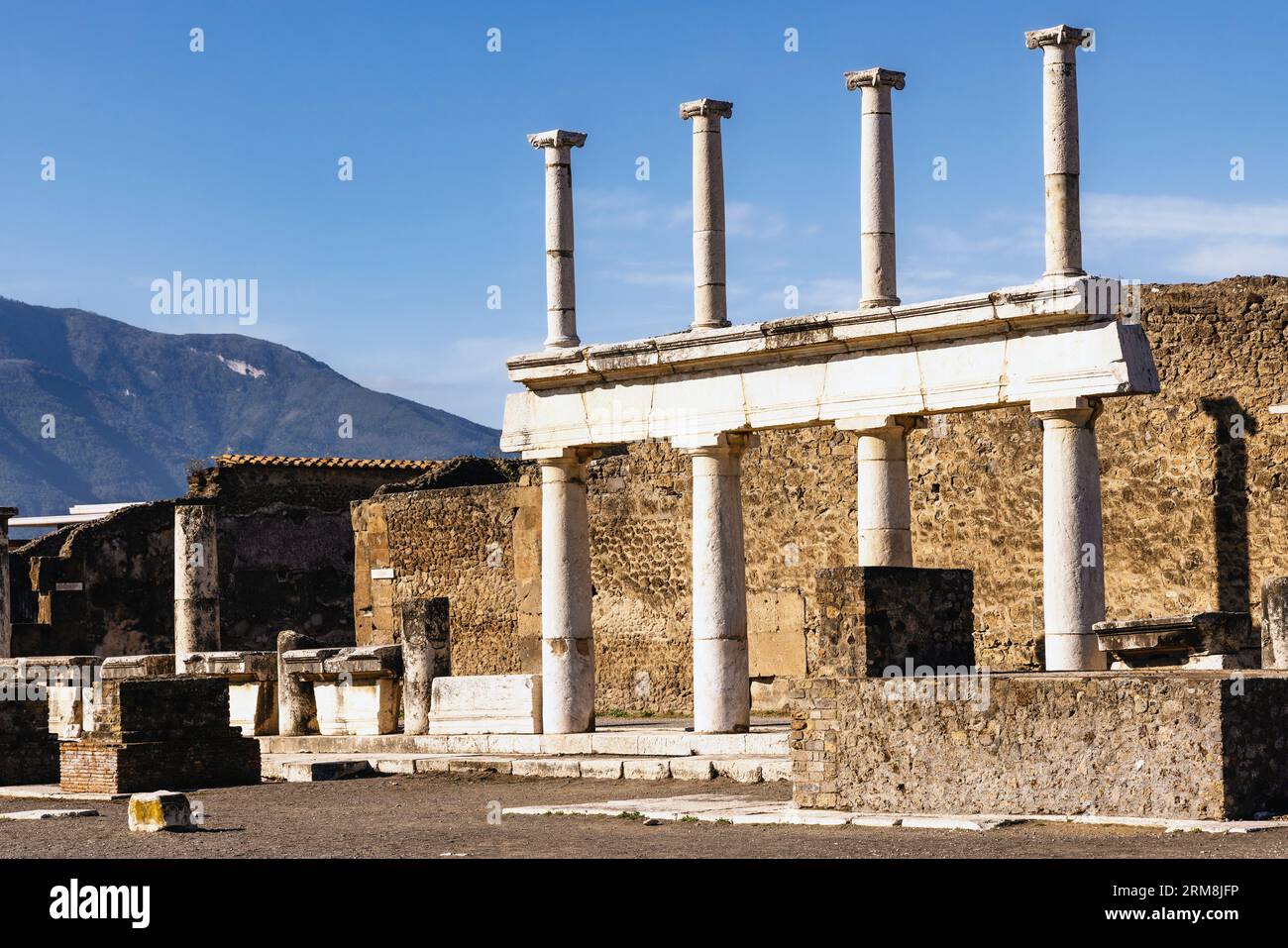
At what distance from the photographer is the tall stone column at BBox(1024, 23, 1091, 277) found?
13984 mm

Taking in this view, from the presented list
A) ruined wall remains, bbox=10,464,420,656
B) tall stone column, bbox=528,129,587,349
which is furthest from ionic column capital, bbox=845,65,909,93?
ruined wall remains, bbox=10,464,420,656

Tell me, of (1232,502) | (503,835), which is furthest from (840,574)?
(1232,502)

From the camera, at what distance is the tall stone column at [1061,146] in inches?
551

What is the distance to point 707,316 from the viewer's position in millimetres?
16484

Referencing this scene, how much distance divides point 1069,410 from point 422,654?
280 inches

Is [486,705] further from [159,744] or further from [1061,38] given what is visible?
[1061,38]

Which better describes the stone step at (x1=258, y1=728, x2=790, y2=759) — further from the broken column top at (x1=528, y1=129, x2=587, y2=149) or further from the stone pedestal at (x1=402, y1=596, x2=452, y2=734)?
the broken column top at (x1=528, y1=129, x2=587, y2=149)

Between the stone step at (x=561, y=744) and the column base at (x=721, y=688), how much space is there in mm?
194

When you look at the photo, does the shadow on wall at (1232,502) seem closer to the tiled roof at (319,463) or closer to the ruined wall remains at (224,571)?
the tiled roof at (319,463)

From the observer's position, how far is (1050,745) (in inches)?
413

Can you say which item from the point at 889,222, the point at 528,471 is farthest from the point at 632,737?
the point at 528,471

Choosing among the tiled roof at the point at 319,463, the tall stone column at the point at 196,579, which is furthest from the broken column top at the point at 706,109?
the tiled roof at the point at 319,463
